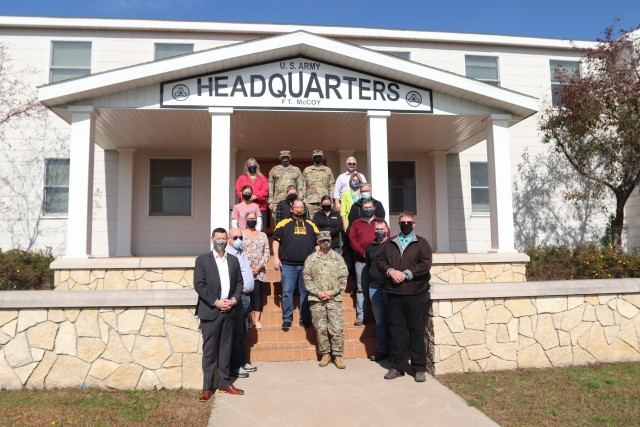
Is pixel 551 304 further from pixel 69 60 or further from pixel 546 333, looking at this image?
pixel 69 60

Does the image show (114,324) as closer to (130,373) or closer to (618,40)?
(130,373)

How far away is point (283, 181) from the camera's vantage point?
27.9ft

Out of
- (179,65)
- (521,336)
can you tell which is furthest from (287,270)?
(179,65)

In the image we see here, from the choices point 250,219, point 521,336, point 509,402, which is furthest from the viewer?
point 250,219

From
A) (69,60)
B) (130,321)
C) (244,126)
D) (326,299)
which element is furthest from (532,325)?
(69,60)

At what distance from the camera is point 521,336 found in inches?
243

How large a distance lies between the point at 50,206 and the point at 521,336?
10845 millimetres

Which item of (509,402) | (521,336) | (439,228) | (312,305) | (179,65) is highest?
(179,65)

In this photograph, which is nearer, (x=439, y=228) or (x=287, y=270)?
(x=287, y=270)

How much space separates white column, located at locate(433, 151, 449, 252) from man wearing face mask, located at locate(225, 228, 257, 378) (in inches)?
294

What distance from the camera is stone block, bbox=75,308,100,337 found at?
548 cm

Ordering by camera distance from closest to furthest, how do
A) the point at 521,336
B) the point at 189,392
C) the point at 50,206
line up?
1. the point at 189,392
2. the point at 521,336
3. the point at 50,206

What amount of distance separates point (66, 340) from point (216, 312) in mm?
1774

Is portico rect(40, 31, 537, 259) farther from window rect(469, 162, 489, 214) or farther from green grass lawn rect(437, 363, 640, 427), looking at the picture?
green grass lawn rect(437, 363, 640, 427)
